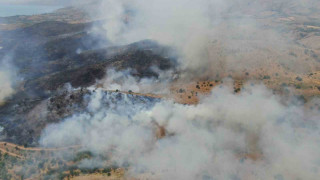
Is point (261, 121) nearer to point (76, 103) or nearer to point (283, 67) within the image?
point (283, 67)

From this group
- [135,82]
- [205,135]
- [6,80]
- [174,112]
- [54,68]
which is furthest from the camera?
[54,68]

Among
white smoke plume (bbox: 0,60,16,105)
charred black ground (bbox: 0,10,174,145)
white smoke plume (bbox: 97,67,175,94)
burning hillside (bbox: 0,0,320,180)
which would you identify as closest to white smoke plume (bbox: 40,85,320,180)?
burning hillside (bbox: 0,0,320,180)

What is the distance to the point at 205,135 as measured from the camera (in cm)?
4084

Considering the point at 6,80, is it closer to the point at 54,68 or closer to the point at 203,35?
the point at 54,68

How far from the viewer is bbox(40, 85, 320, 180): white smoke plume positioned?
3616cm

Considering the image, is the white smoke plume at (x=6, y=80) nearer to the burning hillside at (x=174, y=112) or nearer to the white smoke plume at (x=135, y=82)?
the burning hillside at (x=174, y=112)

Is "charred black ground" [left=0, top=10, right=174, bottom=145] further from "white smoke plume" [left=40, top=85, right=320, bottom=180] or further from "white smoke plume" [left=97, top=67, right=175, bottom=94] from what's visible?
"white smoke plume" [left=40, top=85, right=320, bottom=180]

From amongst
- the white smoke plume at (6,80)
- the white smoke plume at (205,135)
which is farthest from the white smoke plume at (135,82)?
the white smoke plume at (6,80)

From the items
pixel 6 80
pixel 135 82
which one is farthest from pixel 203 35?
pixel 6 80

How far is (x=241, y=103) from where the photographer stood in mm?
44938

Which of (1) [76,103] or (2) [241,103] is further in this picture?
(1) [76,103]

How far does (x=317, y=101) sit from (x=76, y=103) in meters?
40.4

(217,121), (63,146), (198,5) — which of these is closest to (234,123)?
(217,121)

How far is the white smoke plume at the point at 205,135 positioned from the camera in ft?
119
